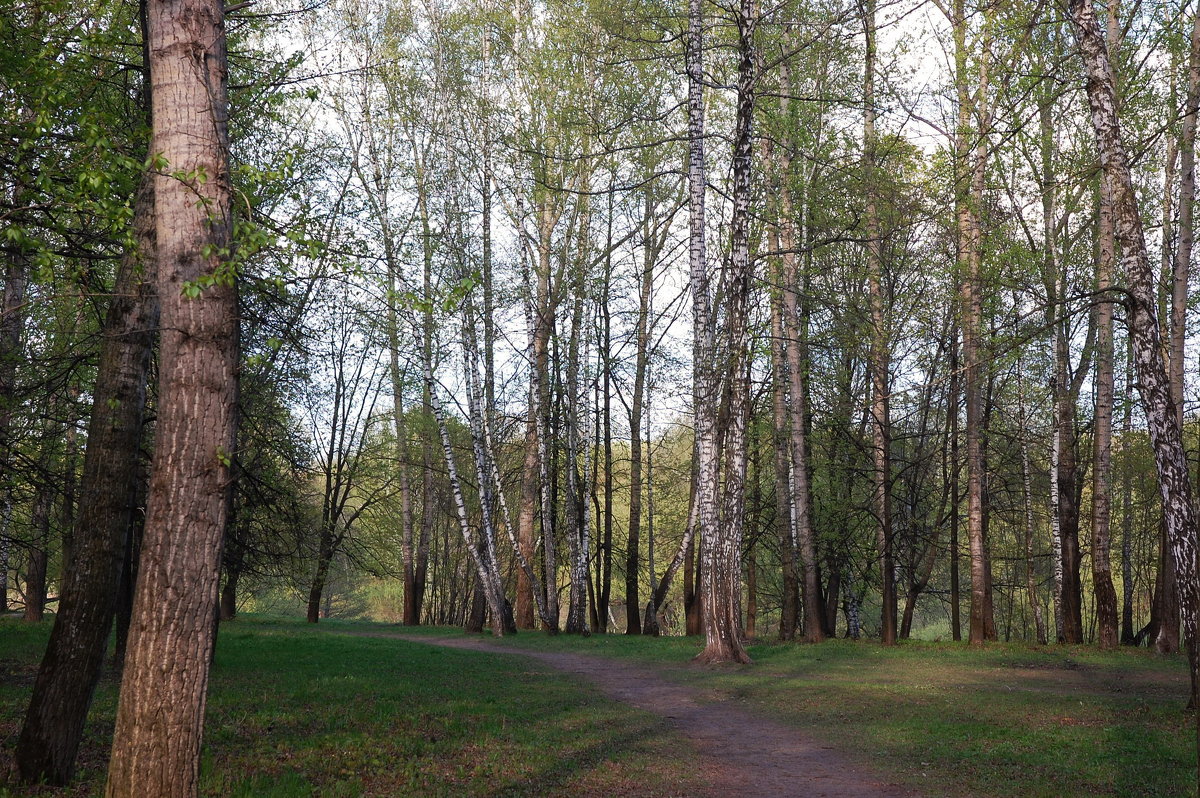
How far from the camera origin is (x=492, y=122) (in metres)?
21.8

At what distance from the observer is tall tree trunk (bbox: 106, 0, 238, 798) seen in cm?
406

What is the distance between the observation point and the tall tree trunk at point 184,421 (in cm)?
406

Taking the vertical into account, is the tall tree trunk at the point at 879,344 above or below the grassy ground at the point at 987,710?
above

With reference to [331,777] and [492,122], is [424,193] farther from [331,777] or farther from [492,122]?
[331,777]

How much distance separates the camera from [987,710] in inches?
397

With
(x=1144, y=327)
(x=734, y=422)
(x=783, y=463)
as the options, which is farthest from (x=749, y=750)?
(x=783, y=463)

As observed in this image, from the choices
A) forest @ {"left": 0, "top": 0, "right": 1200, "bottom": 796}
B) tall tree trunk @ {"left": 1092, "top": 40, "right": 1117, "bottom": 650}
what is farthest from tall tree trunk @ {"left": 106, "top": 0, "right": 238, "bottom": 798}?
tall tree trunk @ {"left": 1092, "top": 40, "right": 1117, "bottom": 650}

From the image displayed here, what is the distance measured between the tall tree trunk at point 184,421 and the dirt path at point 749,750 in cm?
431

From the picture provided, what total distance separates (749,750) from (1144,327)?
17.6 ft

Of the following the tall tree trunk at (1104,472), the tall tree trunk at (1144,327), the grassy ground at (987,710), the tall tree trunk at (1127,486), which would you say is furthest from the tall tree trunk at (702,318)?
the tall tree trunk at (1127,486)

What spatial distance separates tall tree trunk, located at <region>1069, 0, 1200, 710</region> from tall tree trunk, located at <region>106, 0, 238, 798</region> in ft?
23.7

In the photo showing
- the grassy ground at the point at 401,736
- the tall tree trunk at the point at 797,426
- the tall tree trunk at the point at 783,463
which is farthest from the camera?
the tall tree trunk at the point at 783,463

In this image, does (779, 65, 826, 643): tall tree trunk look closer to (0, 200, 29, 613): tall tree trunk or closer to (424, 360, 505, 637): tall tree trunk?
(424, 360, 505, 637): tall tree trunk

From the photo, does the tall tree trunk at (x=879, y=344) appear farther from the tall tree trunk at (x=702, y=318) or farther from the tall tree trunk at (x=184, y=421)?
the tall tree trunk at (x=184, y=421)
